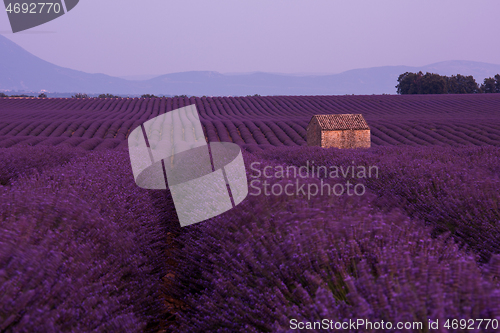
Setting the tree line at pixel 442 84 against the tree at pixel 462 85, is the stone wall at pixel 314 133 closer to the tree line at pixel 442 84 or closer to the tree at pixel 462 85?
the tree line at pixel 442 84

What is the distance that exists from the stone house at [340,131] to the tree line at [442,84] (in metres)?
43.3

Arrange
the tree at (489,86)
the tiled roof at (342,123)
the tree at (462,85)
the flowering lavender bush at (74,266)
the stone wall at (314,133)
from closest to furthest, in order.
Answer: the flowering lavender bush at (74,266)
the tiled roof at (342,123)
the stone wall at (314,133)
the tree at (462,85)
the tree at (489,86)

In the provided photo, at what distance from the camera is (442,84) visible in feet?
170

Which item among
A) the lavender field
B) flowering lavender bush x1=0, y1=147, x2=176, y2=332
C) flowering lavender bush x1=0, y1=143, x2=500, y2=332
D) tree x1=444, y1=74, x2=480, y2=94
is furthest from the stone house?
tree x1=444, y1=74, x2=480, y2=94

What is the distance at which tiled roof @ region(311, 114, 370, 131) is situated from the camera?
52.2ft

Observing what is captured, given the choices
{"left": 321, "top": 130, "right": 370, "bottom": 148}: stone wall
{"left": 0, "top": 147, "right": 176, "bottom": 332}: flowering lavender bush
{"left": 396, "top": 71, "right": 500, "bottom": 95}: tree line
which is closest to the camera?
{"left": 0, "top": 147, "right": 176, "bottom": 332}: flowering lavender bush

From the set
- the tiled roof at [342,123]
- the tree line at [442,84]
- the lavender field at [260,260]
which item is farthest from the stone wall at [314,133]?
the tree line at [442,84]

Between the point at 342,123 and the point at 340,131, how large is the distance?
542mm

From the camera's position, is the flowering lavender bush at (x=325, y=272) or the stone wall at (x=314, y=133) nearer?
the flowering lavender bush at (x=325, y=272)

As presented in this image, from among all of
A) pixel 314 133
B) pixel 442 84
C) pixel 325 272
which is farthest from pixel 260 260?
pixel 442 84

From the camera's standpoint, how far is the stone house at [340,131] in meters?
15.8

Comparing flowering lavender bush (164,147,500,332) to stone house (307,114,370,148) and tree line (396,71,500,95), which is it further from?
tree line (396,71,500,95)

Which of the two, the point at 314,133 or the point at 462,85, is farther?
the point at 462,85

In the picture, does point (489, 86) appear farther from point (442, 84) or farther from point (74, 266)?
point (74, 266)
